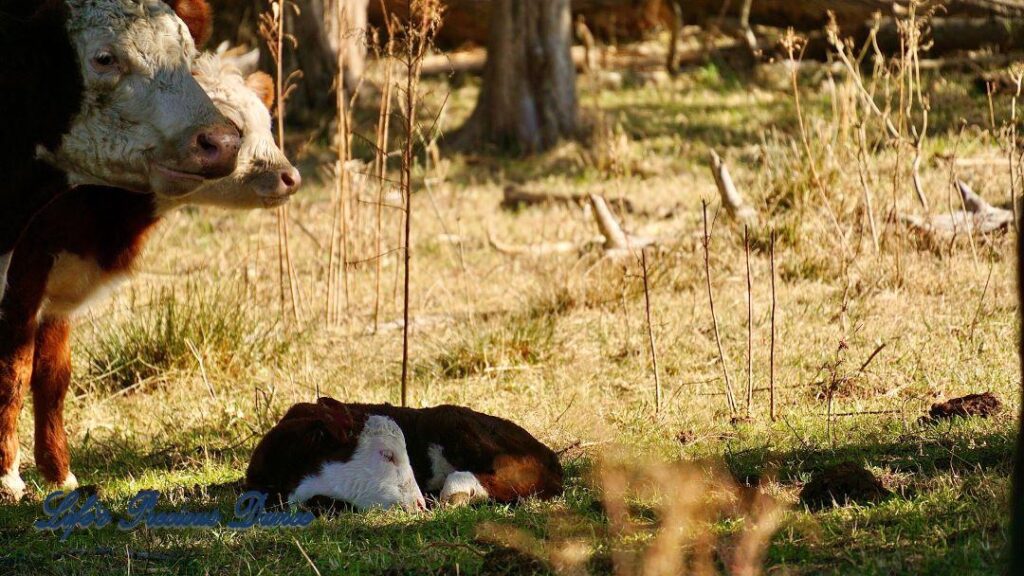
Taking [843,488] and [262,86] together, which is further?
[262,86]

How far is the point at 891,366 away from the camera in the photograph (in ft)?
20.0

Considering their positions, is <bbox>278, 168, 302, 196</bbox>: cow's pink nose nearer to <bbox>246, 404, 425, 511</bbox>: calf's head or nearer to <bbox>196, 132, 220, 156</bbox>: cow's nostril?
<bbox>196, 132, 220, 156</bbox>: cow's nostril

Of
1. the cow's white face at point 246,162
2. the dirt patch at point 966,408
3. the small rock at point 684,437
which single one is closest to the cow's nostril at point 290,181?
Result: the cow's white face at point 246,162

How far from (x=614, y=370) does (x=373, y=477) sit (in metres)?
2.35

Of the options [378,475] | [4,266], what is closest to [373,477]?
[378,475]

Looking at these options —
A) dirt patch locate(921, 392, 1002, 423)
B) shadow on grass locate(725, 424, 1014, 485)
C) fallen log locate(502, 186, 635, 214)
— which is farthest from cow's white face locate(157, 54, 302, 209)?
fallen log locate(502, 186, 635, 214)

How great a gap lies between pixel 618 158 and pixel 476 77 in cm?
481

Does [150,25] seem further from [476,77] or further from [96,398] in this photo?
[476,77]

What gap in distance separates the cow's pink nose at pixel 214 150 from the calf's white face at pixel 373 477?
1076mm

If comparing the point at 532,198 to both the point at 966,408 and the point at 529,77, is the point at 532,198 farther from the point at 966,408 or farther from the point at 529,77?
the point at 966,408

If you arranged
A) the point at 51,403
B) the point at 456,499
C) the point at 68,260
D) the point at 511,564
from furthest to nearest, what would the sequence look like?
the point at 51,403 < the point at 68,260 < the point at 456,499 < the point at 511,564

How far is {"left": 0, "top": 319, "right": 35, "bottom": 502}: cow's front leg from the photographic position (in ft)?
16.8

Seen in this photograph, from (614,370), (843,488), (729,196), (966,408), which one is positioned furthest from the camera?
(729,196)

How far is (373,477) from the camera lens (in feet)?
14.5
